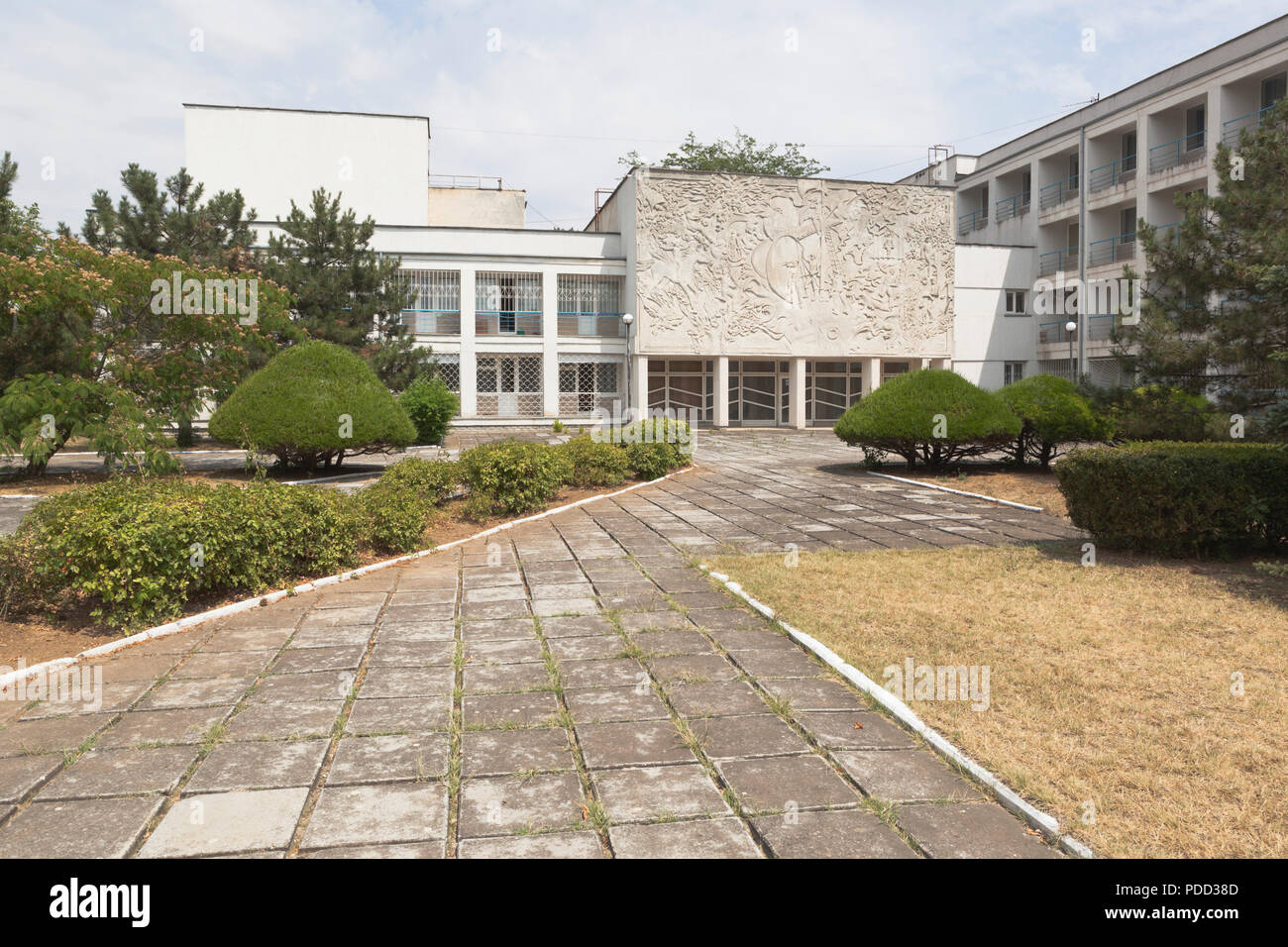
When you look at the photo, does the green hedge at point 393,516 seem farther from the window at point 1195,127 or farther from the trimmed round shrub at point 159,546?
the window at point 1195,127

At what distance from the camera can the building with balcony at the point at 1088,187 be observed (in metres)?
25.9

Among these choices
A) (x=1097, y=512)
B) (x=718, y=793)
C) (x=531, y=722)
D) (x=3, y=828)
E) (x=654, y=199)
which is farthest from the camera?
(x=654, y=199)

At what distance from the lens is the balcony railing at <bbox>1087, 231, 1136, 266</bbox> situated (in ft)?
99.8

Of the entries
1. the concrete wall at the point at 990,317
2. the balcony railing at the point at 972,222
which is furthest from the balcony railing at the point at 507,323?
the balcony railing at the point at 972,222

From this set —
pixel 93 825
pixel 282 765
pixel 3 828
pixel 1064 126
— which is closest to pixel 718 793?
pixel 282 765

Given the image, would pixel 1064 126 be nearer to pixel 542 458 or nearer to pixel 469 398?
pixel 469 398

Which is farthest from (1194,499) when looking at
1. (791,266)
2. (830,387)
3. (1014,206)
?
(1014,206)

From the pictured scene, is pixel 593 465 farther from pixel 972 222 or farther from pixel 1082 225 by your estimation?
pixel 972 222

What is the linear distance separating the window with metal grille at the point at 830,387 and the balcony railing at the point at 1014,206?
9289 mm

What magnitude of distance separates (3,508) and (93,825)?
1069 cm

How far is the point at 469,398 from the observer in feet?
99.8

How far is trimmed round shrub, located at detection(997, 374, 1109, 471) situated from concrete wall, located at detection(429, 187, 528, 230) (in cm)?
2751

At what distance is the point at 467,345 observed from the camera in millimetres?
30125

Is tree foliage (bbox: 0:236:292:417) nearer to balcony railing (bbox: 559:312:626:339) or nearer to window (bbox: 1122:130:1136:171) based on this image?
balcony railing (bbox: 559:312:626:339)
